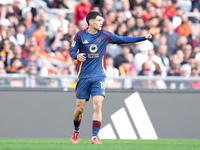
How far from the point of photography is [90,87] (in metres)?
9.17

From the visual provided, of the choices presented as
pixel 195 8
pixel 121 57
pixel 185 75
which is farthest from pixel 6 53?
pixel 195 8

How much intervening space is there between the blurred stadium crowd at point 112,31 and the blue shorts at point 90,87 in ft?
11.1

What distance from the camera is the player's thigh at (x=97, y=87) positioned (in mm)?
9016

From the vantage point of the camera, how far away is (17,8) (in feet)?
49.9

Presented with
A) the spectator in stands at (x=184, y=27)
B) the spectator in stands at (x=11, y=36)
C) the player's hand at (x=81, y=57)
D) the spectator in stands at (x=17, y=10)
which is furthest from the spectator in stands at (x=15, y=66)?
the spectator in stands at (x=184, y=27)

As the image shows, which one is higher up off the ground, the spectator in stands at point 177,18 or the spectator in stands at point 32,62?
the spectator in stands at point 177,18

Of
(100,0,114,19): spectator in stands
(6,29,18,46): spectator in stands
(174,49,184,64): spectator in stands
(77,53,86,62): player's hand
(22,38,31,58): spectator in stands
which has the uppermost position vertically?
(100,0,114,19): spectator in stands

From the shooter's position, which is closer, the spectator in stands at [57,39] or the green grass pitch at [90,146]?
the green grass pitch at [90,146]

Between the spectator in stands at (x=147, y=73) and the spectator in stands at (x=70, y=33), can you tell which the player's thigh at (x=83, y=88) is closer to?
the spectator in stands at (x=147, y=73)

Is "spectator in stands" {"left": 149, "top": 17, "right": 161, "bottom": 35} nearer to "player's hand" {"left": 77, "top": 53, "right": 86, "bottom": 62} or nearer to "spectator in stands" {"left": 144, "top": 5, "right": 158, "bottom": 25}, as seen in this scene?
"spectator in stands" {"left": 144, "top": 5, "right": 158, "bottom": 25}

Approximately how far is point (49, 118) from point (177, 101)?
300 cm

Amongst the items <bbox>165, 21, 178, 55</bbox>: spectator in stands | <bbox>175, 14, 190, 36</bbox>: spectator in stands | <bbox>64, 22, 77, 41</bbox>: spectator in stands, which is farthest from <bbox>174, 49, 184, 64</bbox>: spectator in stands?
<bbox>64, 22, 77, 41</bbox>: spectator in stands

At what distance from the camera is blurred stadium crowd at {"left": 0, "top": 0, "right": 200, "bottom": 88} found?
44.2 ft

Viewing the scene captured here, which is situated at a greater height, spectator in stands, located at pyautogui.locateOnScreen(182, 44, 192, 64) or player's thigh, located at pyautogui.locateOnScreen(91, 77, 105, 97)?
player's thigh, located at pyautogui.locateOnScreen(91, 77, 105, 97)
